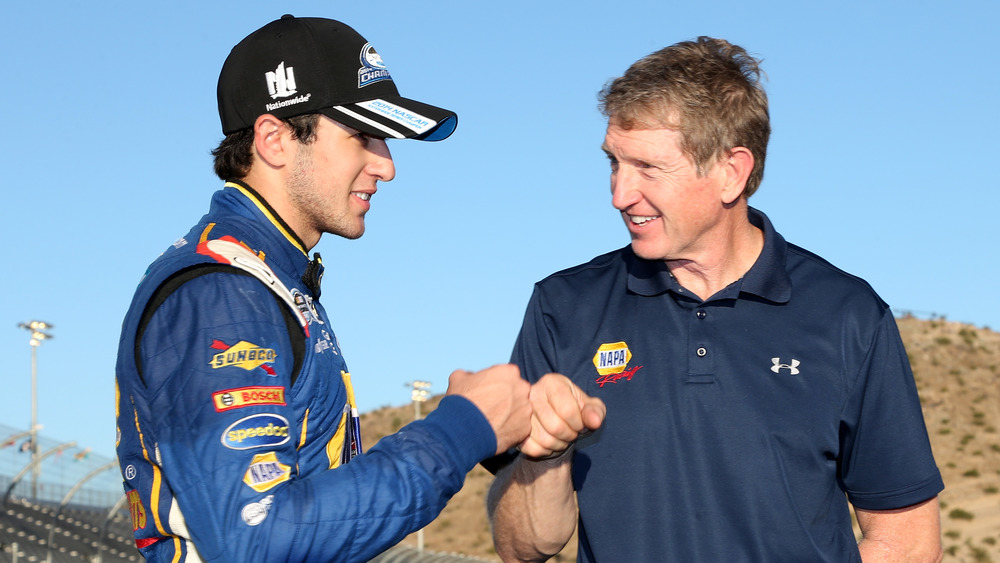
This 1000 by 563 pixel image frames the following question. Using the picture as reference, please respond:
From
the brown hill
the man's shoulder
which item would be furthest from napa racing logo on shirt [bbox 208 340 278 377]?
the brown hill

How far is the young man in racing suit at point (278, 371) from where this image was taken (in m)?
2.94

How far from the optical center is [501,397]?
11.3ft

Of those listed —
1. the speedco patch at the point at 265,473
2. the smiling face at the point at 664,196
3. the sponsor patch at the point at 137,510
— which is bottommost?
the sponsor patch at the point at 137,510

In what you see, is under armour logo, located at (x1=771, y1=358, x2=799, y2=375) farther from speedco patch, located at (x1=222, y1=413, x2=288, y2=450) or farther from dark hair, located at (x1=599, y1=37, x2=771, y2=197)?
speedco patch, located at (x1=222, y1=413, x2=288, y2=450)

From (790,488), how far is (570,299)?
1079 mm

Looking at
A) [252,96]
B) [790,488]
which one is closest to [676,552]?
[790,488]

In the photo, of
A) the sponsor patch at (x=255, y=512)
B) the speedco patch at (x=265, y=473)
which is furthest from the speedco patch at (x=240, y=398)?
the sponsor patch at (x=255, y=512)

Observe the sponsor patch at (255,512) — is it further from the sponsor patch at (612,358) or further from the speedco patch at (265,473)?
the sponsor patch at (612,358)

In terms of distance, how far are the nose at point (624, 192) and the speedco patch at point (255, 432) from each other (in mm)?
1631

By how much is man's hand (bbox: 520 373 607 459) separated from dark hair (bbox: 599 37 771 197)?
94 centimetres

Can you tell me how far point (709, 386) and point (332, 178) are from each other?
1492 mm

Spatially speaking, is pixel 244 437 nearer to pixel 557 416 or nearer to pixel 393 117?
pixel 557 416

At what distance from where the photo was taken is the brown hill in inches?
1577

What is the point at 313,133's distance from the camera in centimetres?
373
